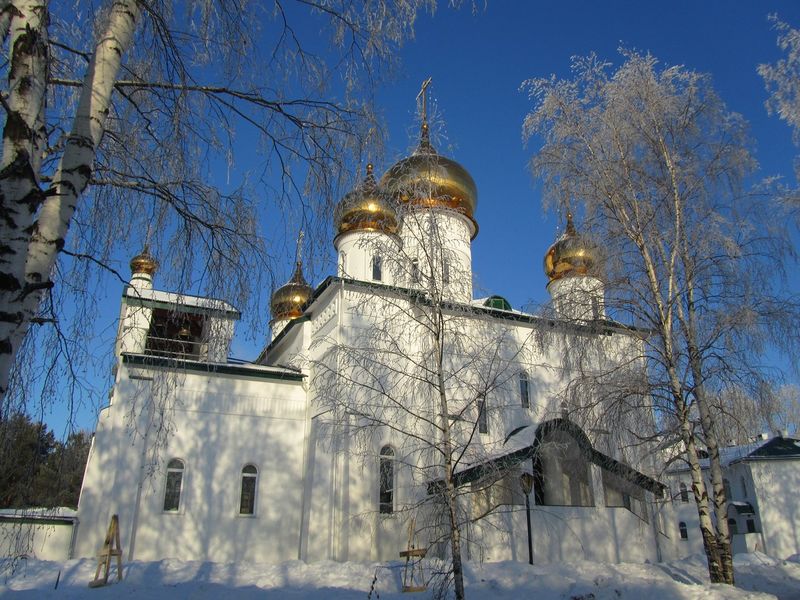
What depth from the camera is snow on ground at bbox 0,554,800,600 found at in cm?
960

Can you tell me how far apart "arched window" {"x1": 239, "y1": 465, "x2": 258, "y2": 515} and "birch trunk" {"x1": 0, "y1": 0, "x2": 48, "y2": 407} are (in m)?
13.2

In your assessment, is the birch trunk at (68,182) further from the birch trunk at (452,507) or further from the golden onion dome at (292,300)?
the golden onion dome at (292,300)

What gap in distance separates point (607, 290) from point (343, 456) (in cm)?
717

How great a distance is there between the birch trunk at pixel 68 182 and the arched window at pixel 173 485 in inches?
492

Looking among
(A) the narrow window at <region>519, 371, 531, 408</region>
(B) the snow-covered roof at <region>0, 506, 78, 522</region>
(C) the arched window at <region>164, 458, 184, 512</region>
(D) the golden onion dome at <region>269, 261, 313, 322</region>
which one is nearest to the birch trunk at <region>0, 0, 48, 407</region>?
(B) the snow-covered roof at <region>0, 506, 78, 522</region>

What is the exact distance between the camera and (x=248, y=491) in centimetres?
1536

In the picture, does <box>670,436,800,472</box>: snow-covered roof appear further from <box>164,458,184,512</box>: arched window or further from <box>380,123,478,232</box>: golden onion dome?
<box>380,123,478,232</box>: golden onion dome

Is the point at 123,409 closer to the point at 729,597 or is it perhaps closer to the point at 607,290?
the point at 607,290

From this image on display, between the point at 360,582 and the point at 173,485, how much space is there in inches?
229

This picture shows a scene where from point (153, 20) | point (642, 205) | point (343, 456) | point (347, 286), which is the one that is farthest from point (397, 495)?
point (153, 20)

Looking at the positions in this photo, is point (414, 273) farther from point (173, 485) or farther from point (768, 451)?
point (768, 451)

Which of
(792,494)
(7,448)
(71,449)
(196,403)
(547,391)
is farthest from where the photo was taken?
(792,494)

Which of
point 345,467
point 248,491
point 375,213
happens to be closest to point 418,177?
point 375,213

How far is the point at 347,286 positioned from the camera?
15469 mm
